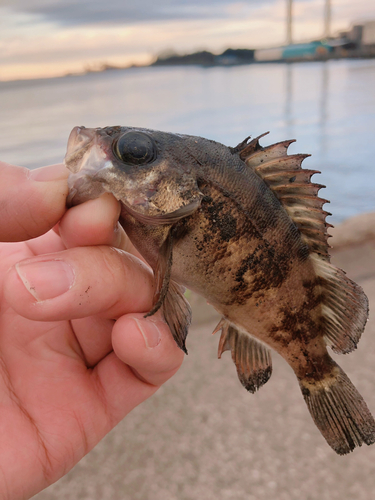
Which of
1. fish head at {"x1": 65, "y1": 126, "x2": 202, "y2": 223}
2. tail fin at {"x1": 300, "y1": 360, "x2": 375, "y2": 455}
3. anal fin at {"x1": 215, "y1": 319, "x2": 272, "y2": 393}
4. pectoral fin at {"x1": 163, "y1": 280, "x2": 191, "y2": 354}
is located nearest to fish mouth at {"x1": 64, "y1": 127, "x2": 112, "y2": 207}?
fish head at {"x1": 65, "y1": 126, "x2": 202, "y2": 223}

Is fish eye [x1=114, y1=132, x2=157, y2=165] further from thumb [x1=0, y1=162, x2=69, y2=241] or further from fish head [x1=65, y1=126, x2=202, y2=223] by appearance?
thumb [x1=0, y1=162, x2=69, y2=241]

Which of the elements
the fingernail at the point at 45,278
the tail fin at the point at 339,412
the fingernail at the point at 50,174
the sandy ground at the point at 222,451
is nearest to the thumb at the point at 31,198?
the fingernail at the point at 50,174

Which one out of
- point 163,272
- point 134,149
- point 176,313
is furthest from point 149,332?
point 134,149

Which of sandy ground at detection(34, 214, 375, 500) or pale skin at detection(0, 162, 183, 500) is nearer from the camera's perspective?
pale skin at detection(0, 162, 183, 500)

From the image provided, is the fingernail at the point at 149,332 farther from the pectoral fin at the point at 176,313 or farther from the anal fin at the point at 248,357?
the anal fin at the point at 248,357

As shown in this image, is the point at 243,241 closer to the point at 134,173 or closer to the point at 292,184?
the point at 292,184
